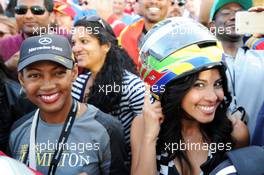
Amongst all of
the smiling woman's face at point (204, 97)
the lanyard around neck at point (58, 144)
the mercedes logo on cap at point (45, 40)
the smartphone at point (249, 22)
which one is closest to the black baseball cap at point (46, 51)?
the mercedes logo on cap at point (45, 40)

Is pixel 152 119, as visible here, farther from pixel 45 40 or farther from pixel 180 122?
pixel 45 40

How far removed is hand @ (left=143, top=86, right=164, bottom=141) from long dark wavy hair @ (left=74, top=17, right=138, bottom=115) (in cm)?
72

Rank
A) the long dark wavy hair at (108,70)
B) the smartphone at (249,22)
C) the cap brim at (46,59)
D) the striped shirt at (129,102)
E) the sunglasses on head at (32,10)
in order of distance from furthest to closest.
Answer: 1. the sunglasses on head at (32,10)
2. the long dark wavy hair at (108,70)
3. the striped shirt at (129,102)
4. the cap brim at (46,59)
5. the smartphone at (249,22)

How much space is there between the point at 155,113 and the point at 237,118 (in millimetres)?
513

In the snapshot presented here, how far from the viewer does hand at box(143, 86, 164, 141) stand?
2645 mm

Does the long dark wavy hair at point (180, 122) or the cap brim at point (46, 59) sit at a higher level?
the cap brim at point (46, 59)

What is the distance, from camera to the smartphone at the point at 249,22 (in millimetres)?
2461

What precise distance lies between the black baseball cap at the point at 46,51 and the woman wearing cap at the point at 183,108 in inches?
18.8

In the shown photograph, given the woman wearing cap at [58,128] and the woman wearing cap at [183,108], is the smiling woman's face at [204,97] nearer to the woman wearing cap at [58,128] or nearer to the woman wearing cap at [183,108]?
the woman wearing cap at [183,108]

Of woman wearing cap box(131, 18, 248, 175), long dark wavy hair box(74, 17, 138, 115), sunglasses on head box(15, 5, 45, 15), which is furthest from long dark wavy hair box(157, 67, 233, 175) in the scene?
sunglasses on head box(15, 5, 45, 15)

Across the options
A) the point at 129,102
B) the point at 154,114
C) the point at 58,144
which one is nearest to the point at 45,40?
the point at 58,144

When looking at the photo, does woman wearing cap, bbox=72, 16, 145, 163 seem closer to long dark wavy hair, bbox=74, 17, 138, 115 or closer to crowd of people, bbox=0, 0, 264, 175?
long dark wavy hair, bbox=74, 17, 138, 115

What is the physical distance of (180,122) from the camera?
2.73 m

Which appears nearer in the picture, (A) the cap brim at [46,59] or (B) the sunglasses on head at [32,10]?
(A) the cap brim at [46,59]
